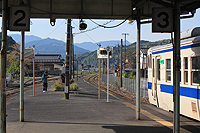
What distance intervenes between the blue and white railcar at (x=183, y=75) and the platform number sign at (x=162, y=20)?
220cm

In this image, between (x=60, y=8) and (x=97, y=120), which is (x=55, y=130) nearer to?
(x=97, y=120)

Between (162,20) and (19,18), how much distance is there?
3.96m

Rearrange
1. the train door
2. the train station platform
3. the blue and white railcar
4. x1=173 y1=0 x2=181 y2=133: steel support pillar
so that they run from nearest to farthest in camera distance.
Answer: x1=173 y1=0 x2=181 y2=133: steel support pillar → the train station platform → the blue and white railcar → the train door

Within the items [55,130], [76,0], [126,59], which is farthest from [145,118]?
[126,59]

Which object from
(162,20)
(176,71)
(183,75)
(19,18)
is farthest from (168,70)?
(19,18)

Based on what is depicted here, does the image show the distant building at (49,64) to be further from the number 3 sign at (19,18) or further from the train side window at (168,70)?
the number 3 sign at (19,18)

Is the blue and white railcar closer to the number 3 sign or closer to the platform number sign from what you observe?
the platform number sign

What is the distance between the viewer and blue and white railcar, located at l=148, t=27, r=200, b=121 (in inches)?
350

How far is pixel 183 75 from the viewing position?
384 inches

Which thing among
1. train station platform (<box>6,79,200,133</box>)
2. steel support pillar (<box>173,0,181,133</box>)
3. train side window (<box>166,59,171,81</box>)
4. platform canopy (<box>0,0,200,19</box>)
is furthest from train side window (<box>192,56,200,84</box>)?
steel support pillar (<box>173,0,181,133</box>)

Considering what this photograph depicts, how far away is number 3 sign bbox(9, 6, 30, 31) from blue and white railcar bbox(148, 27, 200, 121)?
18.2 ft

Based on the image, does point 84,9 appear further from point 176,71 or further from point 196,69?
point 176,71

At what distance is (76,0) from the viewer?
9602 millimetres

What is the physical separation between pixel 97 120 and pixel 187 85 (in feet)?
11.5
